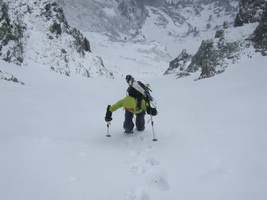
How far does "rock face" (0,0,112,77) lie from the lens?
22719 mm

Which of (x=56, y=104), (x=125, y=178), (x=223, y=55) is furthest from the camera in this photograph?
(x=223, y=55)

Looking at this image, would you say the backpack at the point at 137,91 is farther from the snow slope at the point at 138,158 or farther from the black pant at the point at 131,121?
the snow slope at the point at 138,158

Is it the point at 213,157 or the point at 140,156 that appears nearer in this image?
the point at 213,157

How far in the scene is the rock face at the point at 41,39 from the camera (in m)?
22.7

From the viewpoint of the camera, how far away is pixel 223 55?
2133 cm

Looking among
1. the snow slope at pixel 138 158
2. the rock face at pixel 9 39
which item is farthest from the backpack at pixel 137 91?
the rock face at pixel 9 39

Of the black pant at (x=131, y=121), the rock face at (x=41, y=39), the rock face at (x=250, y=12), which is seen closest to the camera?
the black pant at (x=131, y=121)

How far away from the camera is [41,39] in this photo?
94.3 feet

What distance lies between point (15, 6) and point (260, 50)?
27.7m

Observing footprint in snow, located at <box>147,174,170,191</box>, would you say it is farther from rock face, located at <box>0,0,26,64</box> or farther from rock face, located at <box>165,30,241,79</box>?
rock face, located at <box>0,0,26,64</box>

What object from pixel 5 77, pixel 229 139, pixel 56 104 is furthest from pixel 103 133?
pixel 5 77

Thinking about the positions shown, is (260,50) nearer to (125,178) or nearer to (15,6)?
(125,178)

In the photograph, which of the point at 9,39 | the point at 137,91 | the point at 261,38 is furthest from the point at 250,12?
the point at 9,39

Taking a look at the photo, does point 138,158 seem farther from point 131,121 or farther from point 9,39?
point 9,39
